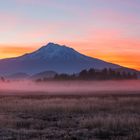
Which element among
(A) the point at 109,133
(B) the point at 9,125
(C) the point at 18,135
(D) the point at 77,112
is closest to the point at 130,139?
(A) the point at 109,133

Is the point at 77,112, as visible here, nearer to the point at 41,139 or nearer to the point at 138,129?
the point at 138,129

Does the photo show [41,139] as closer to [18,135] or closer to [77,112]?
[18,135]

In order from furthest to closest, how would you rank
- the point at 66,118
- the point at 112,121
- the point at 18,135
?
the point at 66,118 < the point at 112,121 < the point at 18,135

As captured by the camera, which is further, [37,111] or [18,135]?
[37,111]

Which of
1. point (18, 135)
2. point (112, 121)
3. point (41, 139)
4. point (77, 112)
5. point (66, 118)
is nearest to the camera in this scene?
point (41, 139)

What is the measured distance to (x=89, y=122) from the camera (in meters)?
23.1

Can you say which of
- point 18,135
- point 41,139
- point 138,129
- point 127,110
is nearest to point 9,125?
point 18,135

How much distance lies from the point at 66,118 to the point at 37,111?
16.5 feet

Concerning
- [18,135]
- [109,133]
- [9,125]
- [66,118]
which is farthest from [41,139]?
[66,118]

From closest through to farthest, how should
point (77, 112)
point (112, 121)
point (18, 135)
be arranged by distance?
point (18, 135) < point (112, 121) < point (77, 112)

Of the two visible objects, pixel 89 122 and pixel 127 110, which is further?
pixel 127 110

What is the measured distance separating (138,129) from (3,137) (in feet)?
21.2

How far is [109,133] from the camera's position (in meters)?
20.4

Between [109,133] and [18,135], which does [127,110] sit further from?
[18,135]
